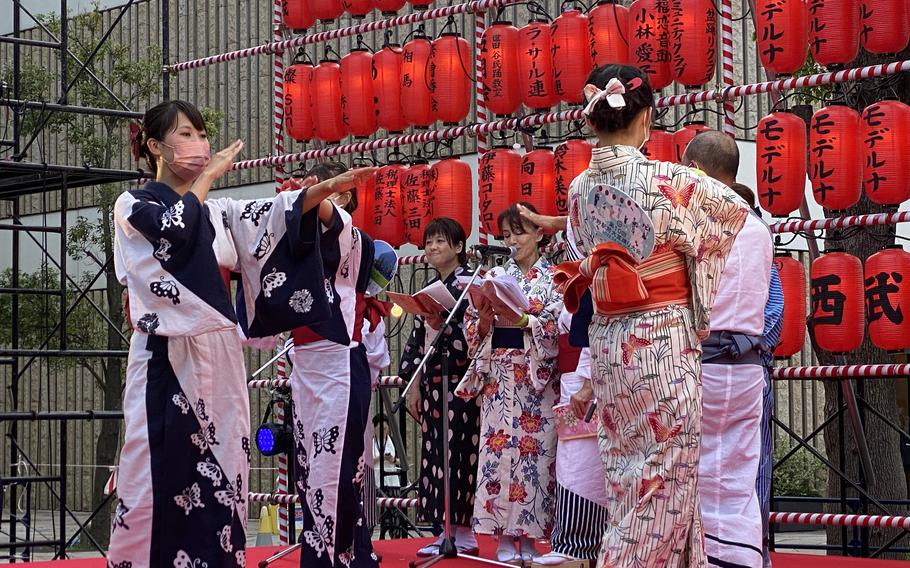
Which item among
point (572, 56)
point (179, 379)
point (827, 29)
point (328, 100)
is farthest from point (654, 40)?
point (179, 379)

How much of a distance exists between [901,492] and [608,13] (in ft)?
13.9

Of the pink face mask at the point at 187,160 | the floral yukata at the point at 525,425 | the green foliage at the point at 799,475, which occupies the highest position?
the pink face mask at the point at 187,160

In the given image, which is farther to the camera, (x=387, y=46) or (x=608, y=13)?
(x=387, y=46)

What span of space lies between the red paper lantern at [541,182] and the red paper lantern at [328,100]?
5.74 feet

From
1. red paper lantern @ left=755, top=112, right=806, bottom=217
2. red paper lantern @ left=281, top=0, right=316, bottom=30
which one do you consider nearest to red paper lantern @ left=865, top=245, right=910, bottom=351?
red paper lantern @ left=755, top=112, right=806, bottom=217

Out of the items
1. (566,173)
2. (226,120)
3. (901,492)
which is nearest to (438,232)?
(566,173)

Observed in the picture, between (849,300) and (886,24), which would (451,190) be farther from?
(886,24)

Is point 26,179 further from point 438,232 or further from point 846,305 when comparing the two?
point 846,305

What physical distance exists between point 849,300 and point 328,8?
13.7 feet

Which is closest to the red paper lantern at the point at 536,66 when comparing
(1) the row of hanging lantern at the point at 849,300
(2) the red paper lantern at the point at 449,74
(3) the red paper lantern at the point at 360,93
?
(2) the red paper lantern at the point at 449,74

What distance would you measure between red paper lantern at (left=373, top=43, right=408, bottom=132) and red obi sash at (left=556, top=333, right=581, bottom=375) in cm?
295

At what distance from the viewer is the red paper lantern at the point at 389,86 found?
8641 millimetres

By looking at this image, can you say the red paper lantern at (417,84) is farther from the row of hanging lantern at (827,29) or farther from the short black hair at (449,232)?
the row of hanging lantern at (827,29)

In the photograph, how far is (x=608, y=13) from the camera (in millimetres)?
7617
